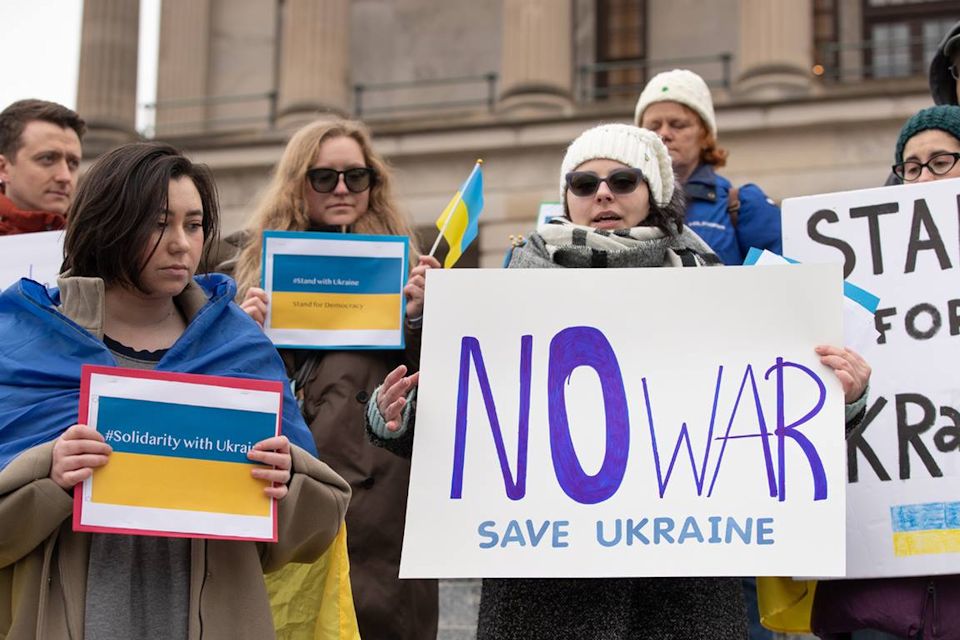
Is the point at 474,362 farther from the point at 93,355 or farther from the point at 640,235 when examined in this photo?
the point at 93,355

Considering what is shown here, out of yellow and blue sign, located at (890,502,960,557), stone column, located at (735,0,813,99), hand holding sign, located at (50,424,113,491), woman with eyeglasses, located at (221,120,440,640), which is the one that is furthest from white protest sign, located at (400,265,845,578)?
stone column, located at (735,0,813,99)

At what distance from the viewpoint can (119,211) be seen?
3367mm

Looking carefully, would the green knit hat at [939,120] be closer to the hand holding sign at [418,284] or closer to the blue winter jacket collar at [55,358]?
the hand holding sign at [418,284]

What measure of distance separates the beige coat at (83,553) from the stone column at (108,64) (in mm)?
19047

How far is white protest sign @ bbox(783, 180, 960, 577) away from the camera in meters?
3.88

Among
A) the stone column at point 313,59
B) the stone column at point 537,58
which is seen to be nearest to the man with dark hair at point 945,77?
the stone column at point 537,58

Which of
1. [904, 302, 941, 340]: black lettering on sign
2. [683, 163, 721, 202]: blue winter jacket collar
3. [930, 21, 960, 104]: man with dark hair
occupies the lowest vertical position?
[904, 302, 941, 340]: black lettering on sign

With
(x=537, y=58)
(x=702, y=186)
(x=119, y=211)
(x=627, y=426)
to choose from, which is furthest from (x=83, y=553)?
(x=537, y=58)

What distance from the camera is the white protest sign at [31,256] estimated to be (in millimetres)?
4742

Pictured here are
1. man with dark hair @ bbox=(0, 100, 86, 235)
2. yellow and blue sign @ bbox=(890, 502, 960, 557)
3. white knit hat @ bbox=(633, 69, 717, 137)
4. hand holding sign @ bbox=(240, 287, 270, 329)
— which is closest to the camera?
yellow and blue sign @ bbox=(890, 502, 960, 557)

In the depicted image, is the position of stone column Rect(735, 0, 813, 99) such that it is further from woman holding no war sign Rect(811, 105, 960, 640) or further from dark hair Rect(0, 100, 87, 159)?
woman holding no war sign Rect(811, 105, 960, 640)

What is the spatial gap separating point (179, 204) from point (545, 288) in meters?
0.91

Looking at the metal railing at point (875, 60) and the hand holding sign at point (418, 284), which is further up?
the metal railing at point (875, 60)

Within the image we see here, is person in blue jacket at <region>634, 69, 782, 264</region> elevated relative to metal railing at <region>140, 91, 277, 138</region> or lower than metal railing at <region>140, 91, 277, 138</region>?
lower
